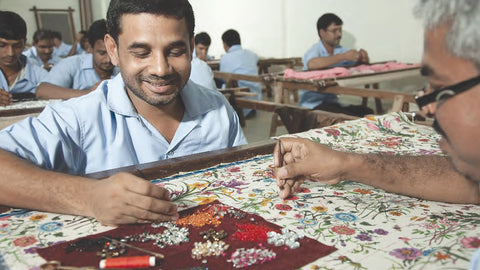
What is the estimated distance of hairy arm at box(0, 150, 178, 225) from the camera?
3.85ft

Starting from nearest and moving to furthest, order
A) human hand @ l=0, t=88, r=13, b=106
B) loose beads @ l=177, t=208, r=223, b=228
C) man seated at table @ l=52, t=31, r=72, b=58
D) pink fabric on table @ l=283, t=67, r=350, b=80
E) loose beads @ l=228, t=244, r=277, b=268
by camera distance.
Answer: loose beads @ l=228, t=244, r=277, b=268 < loose beads @ l=177, t=208, r=223, b=228 < human hand @ l=0, t=88, r=13, b=106 < pink fabric on table @ l=283, t=67, r=350, b=80 < man seated at table @ l=52, t=31, r=72, b=58

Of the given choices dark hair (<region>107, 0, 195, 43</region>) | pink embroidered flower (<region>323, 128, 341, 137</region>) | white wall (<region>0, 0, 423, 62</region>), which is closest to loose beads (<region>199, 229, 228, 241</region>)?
dark hair (<region>107, 0, 195, 43</region>)

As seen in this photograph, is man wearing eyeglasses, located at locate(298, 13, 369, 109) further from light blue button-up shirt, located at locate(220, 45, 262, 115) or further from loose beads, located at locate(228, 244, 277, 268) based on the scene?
loose beads, located at locate(228, 244, 277, 268)

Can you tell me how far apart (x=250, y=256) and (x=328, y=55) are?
576cm

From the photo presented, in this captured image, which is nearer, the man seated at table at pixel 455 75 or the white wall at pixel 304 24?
the man seated at table at pixel 455 75

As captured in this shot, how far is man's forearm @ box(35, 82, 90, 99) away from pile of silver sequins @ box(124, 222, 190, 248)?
3.02m

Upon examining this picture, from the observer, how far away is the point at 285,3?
31.2 ft

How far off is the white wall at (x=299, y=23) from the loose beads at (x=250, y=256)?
593 centimetres

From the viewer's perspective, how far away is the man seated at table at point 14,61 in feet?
13.1

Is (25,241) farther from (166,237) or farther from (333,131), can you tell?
(333,131)

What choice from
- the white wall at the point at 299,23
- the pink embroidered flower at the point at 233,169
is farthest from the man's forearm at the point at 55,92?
the white wall at the point at 299,23

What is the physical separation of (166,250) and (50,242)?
12.6 inches

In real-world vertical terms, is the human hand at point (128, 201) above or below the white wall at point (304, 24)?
below

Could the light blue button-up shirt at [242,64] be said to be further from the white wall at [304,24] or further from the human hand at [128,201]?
the human hand at [128,201]
